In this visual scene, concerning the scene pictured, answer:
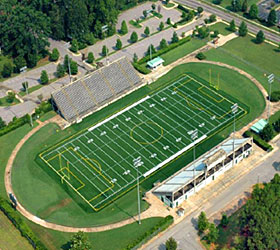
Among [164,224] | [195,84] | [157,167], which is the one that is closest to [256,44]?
[195,84]

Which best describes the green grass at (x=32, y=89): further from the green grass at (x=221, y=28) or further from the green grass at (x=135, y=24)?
the green grass at (x=221, y=28)

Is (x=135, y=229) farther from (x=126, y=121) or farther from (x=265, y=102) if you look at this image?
(x=265, y=102)

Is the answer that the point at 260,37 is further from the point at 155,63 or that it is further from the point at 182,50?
the point at 155,63

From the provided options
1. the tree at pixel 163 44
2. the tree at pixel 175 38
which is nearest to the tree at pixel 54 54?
the tree at pixel 163 44

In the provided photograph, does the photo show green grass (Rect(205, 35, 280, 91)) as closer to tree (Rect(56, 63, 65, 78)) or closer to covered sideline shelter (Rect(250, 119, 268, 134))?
covered sideline shelter (Rect(250, 119, 268, 134))

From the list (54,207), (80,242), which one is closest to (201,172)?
(80,242)
